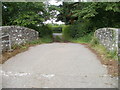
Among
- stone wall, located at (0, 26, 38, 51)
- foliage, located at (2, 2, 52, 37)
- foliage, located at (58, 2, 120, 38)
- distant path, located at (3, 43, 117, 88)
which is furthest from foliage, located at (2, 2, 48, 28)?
distant path, located at (3, 43, 117, 88)

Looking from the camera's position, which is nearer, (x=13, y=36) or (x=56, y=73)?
(x=56, y=73)

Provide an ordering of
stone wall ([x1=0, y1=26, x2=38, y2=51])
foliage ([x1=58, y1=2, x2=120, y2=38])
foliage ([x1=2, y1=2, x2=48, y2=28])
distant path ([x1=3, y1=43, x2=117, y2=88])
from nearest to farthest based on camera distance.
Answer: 1. distant path ([x1=3, y1=43, x2=117, y2=88])
2. stone wall ([x1=0, y1=26, x2=38, y2=51])
3. foliage ([x1=58, y1=2, x2=120, y2=38])
4. foliage ([x1=2, y1=2, x2=48, y2=28])

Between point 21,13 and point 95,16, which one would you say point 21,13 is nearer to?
point 21,13

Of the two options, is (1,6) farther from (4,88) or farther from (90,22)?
(4,88)

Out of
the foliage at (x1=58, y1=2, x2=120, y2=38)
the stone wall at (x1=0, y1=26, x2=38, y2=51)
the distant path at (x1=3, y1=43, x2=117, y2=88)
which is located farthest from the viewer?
the foliage at (x1=58, y1=2, x2=120, y2=38)

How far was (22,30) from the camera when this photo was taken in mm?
10656

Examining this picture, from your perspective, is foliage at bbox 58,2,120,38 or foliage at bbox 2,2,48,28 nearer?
foliage at bbox 58,2,120,38

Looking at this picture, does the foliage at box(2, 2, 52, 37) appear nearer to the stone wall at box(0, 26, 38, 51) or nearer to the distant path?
A: the stone wall at box(0, 26, 38, 51)

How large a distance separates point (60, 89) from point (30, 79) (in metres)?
1.00

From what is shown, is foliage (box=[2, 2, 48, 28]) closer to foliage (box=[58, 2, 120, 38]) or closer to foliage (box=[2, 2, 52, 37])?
foliage (box=[2, 2, 52, 37])

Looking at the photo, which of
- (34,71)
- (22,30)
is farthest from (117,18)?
(34,71)

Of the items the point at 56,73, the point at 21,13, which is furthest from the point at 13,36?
the point at 21,13

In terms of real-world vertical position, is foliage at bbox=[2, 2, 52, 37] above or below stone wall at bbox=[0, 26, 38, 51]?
above

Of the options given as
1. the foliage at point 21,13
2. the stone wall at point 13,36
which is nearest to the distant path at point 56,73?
the stone wall at point 13,36
